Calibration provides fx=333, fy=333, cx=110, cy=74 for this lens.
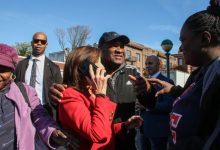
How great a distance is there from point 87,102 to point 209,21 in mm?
1028

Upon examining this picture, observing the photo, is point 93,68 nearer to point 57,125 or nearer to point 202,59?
point 57,125

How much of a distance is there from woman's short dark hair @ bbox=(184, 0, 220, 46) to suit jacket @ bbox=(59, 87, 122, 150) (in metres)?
0.79

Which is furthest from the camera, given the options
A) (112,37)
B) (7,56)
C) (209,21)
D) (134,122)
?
(112,37)

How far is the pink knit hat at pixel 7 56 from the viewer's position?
261 centimetres

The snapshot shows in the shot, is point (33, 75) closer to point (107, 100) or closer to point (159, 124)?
point (159, 124)

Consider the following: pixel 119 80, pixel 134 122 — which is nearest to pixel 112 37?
pixel 119 80

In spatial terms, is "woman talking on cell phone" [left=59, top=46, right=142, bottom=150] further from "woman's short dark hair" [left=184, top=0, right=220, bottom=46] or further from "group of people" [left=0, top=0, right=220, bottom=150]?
"woman's short dark hair" [left=184, top=0, right=220, bottom=46]

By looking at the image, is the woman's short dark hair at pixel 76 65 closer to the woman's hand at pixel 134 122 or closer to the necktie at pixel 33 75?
the woman's hand at pixel 134 122

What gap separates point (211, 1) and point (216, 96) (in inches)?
28.4

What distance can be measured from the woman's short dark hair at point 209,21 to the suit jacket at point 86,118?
31.2 inches

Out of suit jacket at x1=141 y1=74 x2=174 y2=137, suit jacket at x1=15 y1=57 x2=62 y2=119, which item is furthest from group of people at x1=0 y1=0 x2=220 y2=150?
suit jacket at x1=15 y1=57 x2=62 y2=119

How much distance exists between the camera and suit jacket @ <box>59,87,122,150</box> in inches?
87.3

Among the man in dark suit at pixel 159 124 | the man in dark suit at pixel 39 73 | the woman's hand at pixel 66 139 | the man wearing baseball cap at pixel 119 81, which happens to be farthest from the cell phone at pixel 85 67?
the man in dark suit at pixel 39 73

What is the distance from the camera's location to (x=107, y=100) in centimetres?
236
